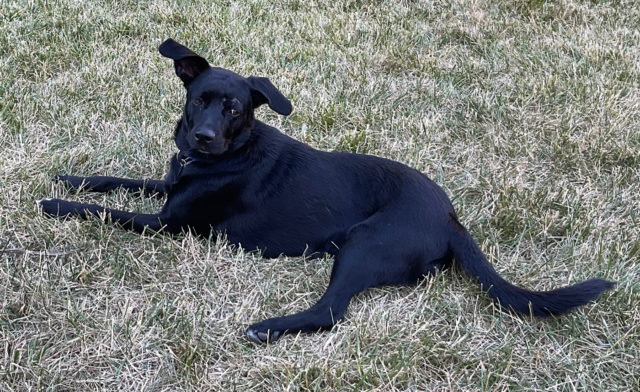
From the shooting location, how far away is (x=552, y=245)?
3250 mm

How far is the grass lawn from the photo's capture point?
2402 mm

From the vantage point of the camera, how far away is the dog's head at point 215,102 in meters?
2.92

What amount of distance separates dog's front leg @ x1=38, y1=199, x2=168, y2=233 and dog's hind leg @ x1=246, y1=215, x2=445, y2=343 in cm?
83

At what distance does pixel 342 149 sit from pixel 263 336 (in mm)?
1789

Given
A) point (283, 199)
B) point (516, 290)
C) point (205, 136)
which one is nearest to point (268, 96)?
point (205, 136)

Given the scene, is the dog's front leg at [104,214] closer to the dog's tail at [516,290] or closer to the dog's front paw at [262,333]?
the dog's front paw at [262,333]

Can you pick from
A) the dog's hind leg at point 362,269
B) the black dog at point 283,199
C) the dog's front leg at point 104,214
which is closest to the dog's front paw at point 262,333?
the dog's hind leg at point 362,269

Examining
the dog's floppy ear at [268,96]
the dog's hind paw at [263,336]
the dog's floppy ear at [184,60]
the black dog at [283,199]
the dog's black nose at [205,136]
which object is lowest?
the dog's hind paw at [263,336]

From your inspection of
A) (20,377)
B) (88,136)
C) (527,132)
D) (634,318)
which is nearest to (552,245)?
(634,318)

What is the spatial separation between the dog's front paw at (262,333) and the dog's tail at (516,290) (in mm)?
850

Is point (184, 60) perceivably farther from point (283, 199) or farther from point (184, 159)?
point (283, 199)

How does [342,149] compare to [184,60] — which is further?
[342,149]

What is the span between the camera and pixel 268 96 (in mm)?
3018

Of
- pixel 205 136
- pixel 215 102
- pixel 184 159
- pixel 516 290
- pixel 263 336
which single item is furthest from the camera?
pixel 184 159
